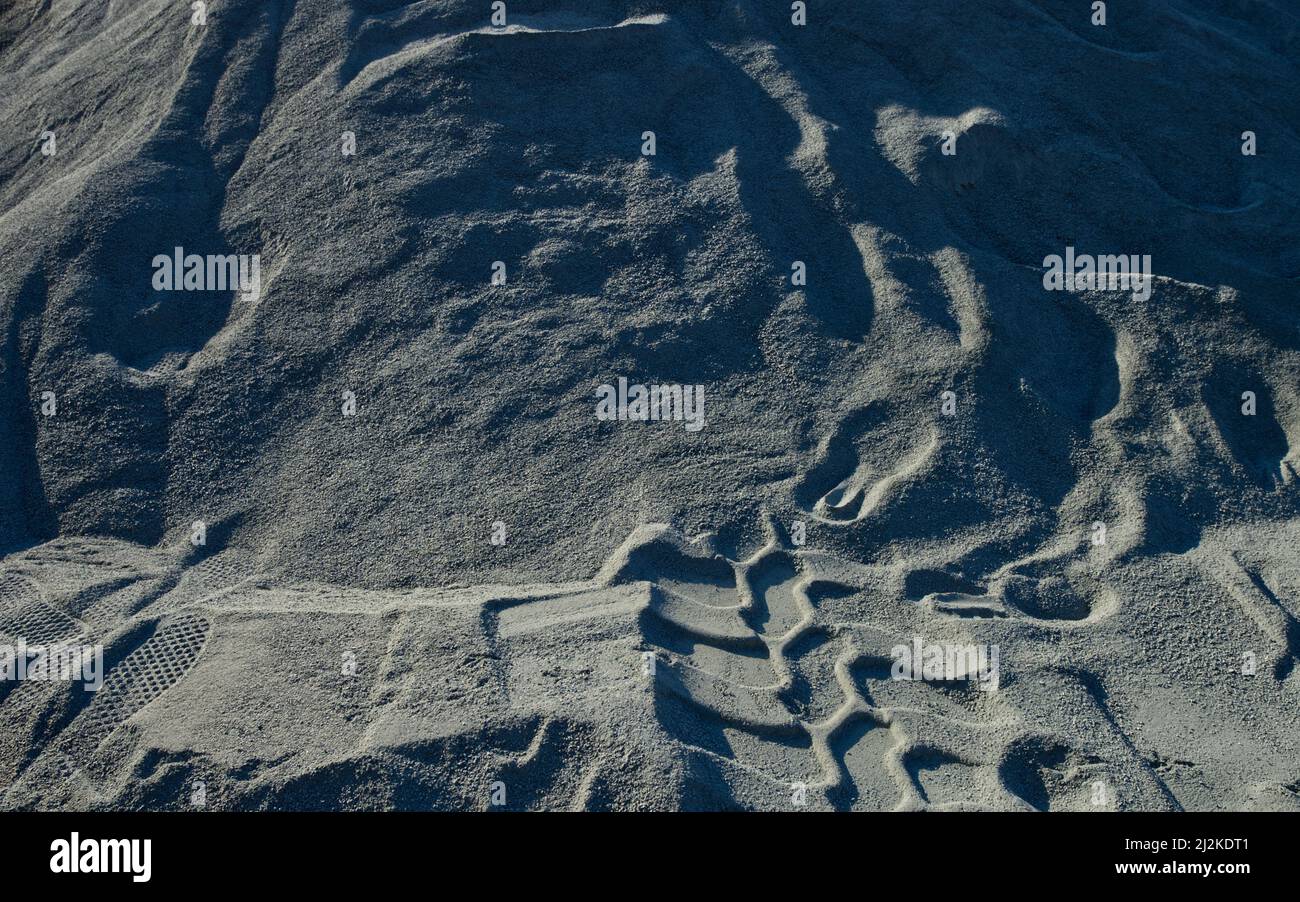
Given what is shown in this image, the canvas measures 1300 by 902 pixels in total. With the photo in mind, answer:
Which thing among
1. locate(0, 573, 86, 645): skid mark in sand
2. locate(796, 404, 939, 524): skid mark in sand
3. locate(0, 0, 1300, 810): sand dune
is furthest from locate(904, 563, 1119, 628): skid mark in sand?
locate(0, 573, 86, 645): skid mark in sand

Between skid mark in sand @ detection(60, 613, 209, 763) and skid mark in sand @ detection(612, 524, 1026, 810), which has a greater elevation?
skid mark in sand @ detection(612, 524, 1026, 810)

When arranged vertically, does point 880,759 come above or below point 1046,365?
below

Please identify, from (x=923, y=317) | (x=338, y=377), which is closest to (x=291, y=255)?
(x=338, y=377)

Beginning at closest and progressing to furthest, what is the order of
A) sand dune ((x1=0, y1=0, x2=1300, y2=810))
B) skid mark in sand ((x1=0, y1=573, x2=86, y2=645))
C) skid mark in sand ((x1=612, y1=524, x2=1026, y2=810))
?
skid mark in sand ((x1=612, y1=524, x2=1026, y2=810)), sand dune ((x1=0, y1=0, x2=1300, y2=810)), skid mark in sand ((x1=0, y1=573, x2=86, y2=645))

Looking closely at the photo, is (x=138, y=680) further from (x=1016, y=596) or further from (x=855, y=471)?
(x=1016, y=596)

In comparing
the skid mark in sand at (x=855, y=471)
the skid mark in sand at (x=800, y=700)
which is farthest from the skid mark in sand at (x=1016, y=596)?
the skid mark in sand at (x=855, y=471)

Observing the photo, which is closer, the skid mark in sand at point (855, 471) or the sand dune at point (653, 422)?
the sand dune at point (653, 422)

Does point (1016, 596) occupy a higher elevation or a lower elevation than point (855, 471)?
lower

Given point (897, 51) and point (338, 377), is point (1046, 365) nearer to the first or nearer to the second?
point (897, 51)

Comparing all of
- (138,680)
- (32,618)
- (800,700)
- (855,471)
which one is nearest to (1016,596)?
(855,471)

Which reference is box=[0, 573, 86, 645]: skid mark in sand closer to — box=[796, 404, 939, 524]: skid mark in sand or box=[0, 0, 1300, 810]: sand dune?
box=[0, 0, 1300, 810]: sand dune

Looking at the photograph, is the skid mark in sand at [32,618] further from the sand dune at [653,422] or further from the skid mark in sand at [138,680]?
the skid mark in sand at [138,680]
